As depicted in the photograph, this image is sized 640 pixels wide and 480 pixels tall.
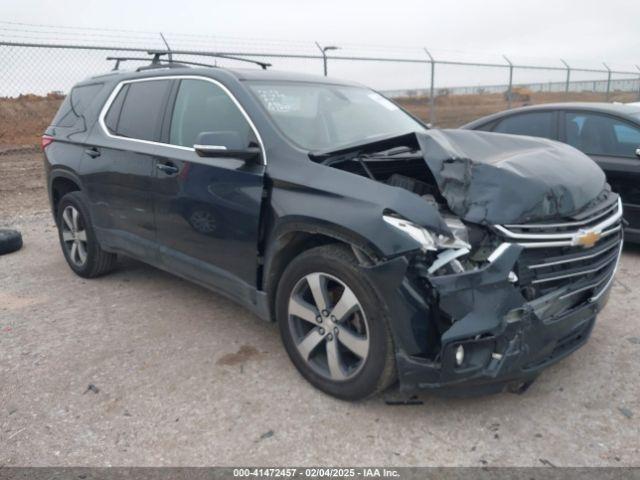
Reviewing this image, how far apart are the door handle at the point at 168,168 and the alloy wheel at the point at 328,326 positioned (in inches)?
52.6

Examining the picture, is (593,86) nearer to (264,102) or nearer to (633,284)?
(633,284)

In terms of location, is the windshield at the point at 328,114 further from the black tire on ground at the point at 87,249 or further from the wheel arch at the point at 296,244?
the black tire on ground at the point at 87,249

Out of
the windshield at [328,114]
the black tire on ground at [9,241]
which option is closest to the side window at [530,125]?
the windshield at [328,114]

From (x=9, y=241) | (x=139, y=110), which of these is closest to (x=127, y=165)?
(x=139, y=110)

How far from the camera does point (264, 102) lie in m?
3.49

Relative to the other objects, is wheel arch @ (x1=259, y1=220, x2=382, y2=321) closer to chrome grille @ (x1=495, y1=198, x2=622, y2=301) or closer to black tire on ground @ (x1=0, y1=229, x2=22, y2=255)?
chrome grille @ (x1=495, y1=198, x2=622, y2=301)

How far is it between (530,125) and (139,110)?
13.5 feet

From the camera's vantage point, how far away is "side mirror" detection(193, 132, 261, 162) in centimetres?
315

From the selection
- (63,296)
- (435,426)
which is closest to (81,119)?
(63,296)

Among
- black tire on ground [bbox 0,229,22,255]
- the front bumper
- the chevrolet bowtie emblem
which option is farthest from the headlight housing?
black tire on ground [bbox 0,229,22,255]

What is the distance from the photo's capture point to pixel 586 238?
9.12 ft

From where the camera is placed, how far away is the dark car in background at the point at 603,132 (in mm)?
5129

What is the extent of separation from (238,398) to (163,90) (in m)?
2.39

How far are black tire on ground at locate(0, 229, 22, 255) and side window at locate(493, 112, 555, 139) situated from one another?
18.4 ft
